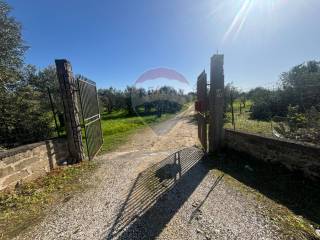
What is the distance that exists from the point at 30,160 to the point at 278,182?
5.92 meters

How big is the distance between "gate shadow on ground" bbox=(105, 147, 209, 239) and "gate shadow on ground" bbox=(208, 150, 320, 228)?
0.84 m

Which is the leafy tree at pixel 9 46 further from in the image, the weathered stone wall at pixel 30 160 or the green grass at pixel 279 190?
the green grass at pixel 279 190

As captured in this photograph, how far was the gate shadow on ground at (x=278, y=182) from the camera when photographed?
3.26m

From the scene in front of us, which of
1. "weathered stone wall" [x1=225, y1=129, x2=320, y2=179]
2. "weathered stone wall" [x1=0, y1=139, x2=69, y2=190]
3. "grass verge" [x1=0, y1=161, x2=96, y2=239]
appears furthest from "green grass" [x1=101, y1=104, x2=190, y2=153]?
"weathered stone wall" [x1=225, y1=129, x2=320, y2=179]

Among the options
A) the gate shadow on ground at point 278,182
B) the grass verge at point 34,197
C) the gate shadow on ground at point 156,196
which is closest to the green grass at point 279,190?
the gate shadow on ground at point 278,182

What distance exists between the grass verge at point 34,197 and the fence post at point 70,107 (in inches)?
31.7

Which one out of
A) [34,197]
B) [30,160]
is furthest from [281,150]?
[30,160]

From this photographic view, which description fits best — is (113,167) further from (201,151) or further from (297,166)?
(297,166)

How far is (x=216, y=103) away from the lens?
5.99 metres

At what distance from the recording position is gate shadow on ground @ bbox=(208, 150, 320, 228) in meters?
3.26

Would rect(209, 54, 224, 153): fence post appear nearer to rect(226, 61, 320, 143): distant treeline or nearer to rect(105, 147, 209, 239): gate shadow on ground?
rect(105, 147, 209, 239): gate shadow on ground

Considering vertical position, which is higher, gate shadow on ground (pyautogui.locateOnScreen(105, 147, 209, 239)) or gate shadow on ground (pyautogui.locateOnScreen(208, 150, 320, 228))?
gate shadow on ground (pyautogui.locateOnScreen(105, 147, 209, 239))

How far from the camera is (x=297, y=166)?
4184mm

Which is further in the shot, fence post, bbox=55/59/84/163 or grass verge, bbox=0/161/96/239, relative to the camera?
fence post, bbox=55/59/84/163
